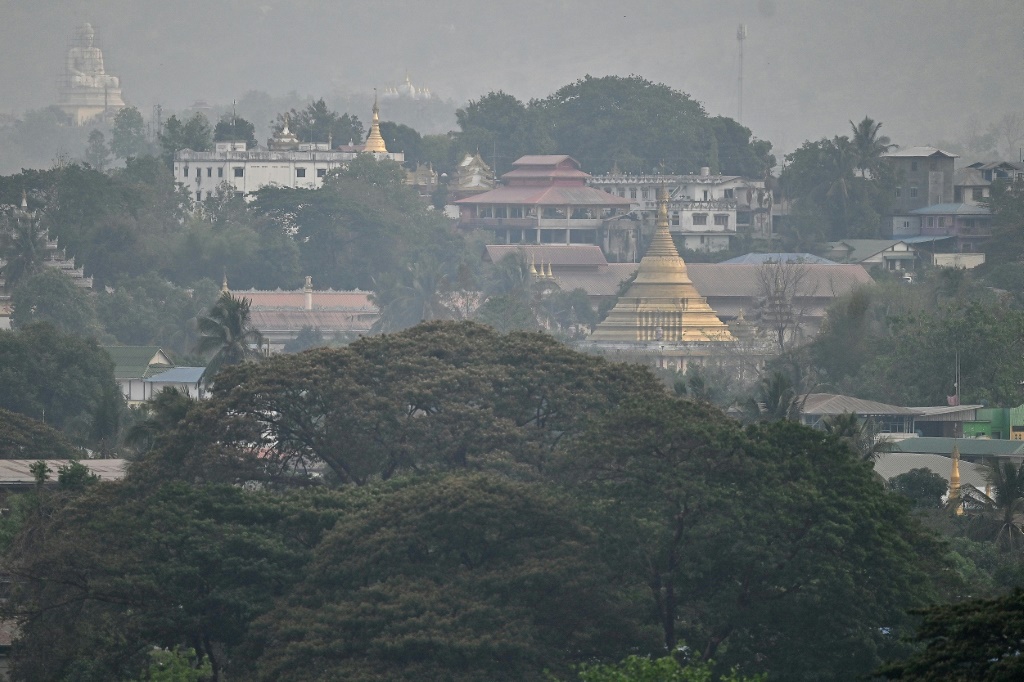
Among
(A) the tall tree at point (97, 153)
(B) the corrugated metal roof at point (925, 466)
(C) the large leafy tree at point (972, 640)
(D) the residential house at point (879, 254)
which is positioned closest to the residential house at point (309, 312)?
(D) the residential house at point (879, 254)

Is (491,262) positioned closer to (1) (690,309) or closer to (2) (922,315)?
(1) (690,309)

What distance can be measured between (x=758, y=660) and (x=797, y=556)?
1463mm

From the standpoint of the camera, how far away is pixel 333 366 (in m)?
44.6

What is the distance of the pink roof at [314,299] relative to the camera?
3895 inches

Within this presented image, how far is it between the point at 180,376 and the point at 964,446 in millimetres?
22720

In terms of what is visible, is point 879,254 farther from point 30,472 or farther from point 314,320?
point 30,472

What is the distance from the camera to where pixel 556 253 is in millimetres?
108812

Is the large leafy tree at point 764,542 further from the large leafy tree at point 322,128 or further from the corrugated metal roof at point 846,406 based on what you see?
the large leafy tree at point 322,128

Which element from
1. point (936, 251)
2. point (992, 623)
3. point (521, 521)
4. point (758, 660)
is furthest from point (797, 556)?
point (936, 251)

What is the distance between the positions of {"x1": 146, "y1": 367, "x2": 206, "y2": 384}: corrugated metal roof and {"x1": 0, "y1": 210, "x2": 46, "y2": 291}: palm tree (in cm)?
1819

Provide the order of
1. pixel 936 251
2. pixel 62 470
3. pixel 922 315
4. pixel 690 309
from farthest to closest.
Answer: pixel 936 251, pixel 690 309, pixel 922 315, pixel 62 470

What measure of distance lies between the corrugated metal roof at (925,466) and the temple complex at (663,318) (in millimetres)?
26842

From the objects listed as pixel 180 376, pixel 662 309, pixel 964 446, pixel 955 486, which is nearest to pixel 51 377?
pixel 180 376

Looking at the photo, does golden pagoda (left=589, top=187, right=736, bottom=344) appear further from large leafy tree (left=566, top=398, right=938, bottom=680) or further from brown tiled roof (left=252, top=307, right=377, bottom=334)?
large leafy tree (left=566, top=398, right=938, bottom=680)
